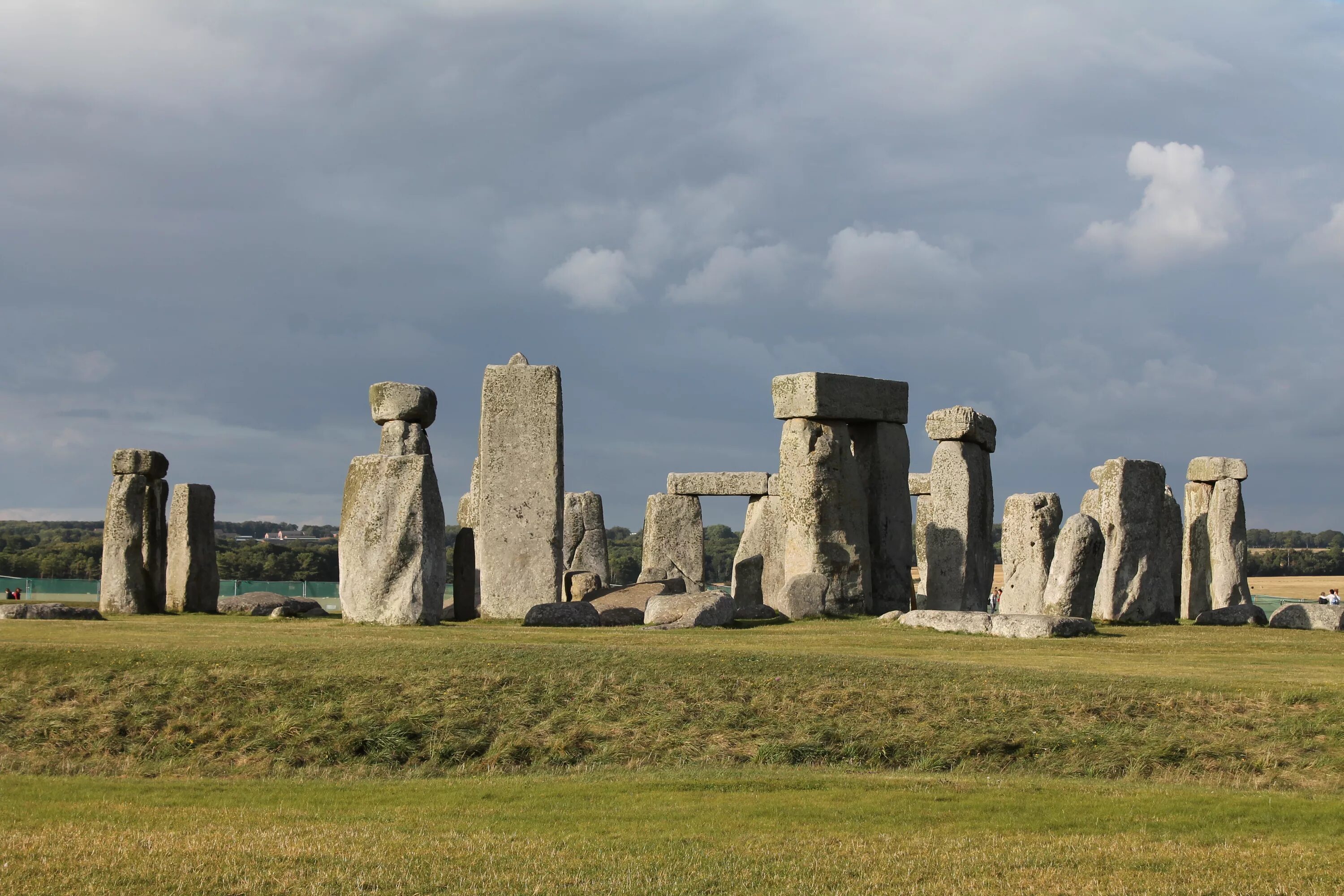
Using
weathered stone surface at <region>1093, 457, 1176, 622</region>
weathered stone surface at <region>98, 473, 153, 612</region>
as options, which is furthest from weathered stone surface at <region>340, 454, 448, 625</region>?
weathered stone surface at <region>1093, 457, 1176, 622</region>

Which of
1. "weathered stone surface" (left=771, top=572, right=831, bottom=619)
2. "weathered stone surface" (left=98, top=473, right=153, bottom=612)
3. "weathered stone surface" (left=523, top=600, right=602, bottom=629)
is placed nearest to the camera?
"weathered stone surface" (left=523, top=600, right=602, bottom=629)

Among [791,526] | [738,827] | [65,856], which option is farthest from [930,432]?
[65,856]

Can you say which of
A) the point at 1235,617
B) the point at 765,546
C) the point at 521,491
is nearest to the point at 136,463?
the point at 521,491

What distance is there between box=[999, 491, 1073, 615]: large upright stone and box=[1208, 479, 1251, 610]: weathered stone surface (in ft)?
21.2

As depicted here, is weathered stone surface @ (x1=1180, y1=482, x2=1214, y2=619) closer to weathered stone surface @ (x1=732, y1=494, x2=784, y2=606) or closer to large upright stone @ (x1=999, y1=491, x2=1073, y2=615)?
large upright stone @ (x1=999, y1=491, x2=1073, y2=615)

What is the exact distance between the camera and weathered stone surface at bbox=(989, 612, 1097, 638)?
16828 millimetres

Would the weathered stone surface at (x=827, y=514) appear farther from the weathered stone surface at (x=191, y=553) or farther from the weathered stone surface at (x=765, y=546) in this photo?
the weathered stone surface at (x=191, y=553)

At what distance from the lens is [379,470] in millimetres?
17797

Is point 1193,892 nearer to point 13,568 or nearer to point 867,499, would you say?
point 867,499

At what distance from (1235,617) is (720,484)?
38.8 ft

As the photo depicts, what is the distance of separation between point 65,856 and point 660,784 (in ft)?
13.1

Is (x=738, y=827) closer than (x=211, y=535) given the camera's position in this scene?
Yes

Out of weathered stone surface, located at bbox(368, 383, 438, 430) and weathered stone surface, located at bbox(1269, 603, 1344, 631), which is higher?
weathered stone surface, located at bbox(368, 383, 438, 430)

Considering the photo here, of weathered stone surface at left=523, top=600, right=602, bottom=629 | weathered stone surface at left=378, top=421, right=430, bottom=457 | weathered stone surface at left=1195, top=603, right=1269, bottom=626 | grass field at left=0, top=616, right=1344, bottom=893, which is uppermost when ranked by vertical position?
weathered stone surface at left=378, top=421, right=430, bottom=457
